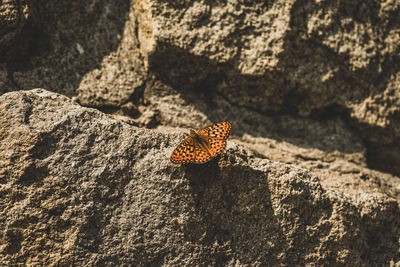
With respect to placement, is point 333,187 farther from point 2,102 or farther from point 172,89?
point 2,102

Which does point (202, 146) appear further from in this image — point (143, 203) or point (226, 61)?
point (226, 61)

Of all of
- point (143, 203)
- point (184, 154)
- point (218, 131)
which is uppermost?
point (218, 131)

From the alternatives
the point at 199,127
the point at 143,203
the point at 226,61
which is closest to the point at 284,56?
the point at 226,61

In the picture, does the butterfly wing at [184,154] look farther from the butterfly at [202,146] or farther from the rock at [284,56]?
the rock at [284,56]

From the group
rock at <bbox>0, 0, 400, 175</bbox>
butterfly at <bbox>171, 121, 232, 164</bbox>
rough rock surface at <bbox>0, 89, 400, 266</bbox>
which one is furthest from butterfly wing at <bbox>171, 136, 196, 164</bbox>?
rock at <bbox>0, 0, 400, 175</bbox>

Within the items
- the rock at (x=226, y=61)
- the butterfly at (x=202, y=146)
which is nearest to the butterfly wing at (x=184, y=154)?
the butterfly at (x=202, y=146)

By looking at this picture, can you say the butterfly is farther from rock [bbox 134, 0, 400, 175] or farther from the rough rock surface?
rock [bbox 134, 0, 400, 175]
